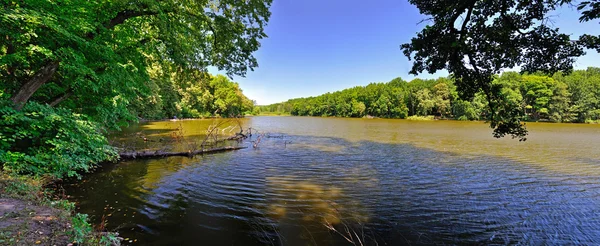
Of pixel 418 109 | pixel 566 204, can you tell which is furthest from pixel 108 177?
pixel 418 109

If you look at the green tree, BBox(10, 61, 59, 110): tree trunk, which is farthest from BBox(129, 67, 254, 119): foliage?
the green tree

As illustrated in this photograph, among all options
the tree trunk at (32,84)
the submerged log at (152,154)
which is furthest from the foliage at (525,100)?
the tree trunk at (32,84)

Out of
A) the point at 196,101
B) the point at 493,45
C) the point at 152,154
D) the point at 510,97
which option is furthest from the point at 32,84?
the point at 510,97

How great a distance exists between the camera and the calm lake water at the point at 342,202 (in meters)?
5.61

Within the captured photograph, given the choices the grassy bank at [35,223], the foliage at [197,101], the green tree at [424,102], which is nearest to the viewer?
the grassy bank at [35,223]

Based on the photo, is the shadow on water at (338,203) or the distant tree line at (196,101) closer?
the shadow on water at (338,203)

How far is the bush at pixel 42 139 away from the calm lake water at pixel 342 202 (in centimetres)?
137

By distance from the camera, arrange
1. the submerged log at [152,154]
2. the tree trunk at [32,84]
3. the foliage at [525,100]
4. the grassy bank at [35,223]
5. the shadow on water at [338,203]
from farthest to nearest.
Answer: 1. the foliage at [525,100]
2. the submerged log at [152,154]
3. the tree trunk at [32,84]
4. the shadow on water at [338,203]
5. the grassy bank at [35,223]

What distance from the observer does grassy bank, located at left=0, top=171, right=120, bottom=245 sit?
11.2 ft

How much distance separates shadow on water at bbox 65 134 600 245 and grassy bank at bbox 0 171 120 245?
114 cm

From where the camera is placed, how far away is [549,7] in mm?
4676

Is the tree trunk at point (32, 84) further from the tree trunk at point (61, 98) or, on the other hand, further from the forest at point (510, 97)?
the forest at point (510, 97)

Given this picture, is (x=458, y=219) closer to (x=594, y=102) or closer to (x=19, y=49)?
(x=19, y=49)

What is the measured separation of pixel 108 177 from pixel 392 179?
11298 mm
